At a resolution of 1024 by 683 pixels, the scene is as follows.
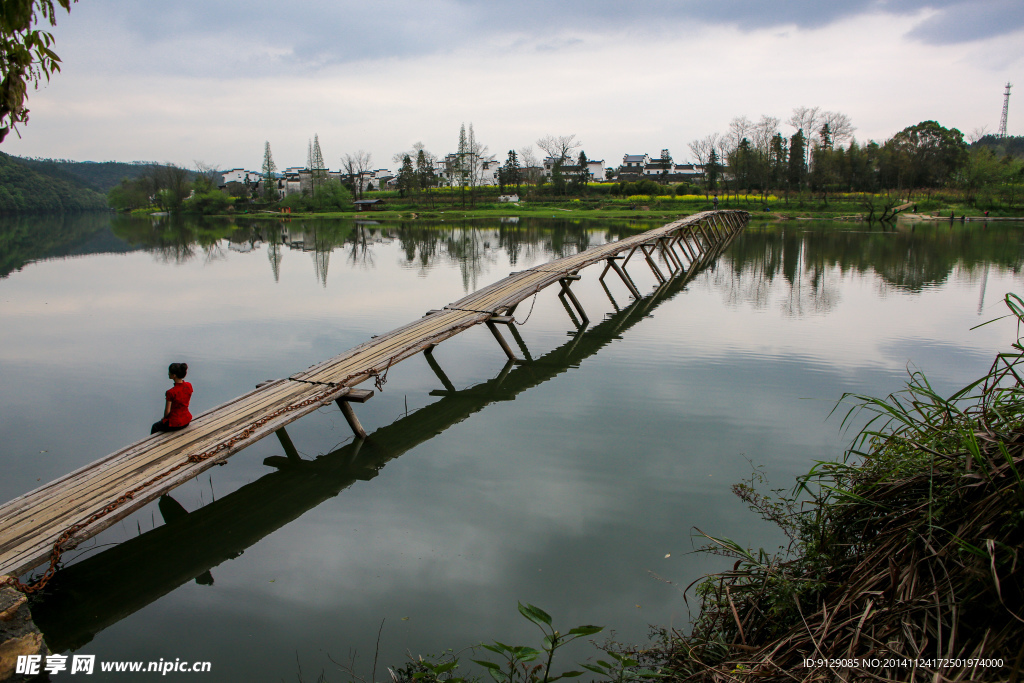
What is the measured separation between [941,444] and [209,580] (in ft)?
18.7

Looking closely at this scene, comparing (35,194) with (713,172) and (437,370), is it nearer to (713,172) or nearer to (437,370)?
(713,172)

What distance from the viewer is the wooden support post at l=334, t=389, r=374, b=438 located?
772 centimetres

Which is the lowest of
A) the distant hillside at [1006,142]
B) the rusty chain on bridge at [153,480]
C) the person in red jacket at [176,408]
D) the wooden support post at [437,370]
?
the wooden support post at [437,370]

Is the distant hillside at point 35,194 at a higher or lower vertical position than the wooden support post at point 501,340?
higher

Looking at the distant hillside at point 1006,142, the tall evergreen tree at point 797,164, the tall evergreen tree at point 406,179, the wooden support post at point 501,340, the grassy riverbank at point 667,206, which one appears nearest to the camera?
the wooden support post at point 501,340

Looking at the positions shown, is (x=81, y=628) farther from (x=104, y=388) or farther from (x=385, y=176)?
(x=385, y=176)

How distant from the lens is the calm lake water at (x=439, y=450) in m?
4.88

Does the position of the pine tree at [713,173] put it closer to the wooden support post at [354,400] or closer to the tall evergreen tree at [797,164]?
the tall evergreen tree at [797,164]

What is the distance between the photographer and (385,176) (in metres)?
131

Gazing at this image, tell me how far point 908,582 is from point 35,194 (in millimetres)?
137453

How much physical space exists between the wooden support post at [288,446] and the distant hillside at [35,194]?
115859 millimetres

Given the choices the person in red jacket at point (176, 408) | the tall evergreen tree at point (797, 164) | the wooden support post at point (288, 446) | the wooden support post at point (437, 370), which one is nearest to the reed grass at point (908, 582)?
the wooden support post at point (288, 446)

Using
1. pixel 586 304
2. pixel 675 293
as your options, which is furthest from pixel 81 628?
pixel 675 293

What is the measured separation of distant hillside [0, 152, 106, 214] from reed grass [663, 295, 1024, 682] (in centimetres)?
12228
